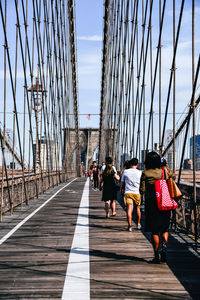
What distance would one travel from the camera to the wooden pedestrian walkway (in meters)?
3.50

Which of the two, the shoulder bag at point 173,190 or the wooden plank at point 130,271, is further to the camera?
the shoulder bag at point 173,190

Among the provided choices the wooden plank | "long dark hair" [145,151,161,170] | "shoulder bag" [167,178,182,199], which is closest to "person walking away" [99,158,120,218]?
the wooden plank

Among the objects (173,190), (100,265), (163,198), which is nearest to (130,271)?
(100,265)

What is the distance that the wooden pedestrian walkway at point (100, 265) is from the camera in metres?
3.50

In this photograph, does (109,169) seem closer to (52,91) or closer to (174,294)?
(174,294)

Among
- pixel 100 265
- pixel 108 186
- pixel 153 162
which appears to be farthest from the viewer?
pixel 108 186

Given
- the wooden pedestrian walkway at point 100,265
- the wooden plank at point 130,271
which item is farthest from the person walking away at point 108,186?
the wooden plank at point 130,271

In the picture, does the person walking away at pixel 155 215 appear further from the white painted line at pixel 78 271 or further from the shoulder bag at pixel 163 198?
the white painted line at pixel 78 271

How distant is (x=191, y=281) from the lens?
3.85 meters

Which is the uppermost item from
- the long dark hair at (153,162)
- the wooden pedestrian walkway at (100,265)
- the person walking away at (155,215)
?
the long dark hair at (153,162)

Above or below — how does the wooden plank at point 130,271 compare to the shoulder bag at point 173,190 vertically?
below

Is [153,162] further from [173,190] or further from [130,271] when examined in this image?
[130,271]

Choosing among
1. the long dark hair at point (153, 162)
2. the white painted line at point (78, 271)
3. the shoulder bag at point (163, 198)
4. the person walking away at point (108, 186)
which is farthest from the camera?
the person walking away at point (108, 186)

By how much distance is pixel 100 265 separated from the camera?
4453mm
